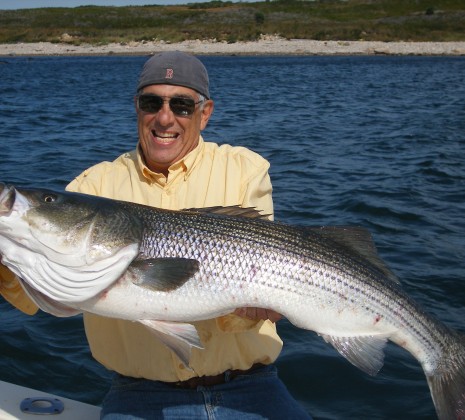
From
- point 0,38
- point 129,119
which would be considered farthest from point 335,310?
point 0,38

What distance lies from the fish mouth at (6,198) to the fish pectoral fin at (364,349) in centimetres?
176

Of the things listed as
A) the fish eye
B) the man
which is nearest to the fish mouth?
the fish eye

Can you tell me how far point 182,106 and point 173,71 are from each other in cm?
21

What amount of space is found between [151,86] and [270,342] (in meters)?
1.67

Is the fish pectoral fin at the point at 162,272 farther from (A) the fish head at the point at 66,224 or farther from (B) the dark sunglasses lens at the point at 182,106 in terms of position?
(B) the dark sunglasses lens at the point at 182,106

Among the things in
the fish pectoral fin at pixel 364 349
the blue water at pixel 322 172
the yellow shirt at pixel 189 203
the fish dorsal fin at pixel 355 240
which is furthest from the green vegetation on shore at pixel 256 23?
the fish pectoral fin at pixel 364 349

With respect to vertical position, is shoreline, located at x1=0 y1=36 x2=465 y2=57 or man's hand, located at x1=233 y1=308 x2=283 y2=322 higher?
man's hand, located at x1=233 y1=308 x2=283 y2=322

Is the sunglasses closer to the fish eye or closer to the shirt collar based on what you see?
the shirt collar

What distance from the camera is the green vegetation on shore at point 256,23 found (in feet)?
243

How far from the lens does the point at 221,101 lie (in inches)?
947

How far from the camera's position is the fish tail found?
11.4 feet

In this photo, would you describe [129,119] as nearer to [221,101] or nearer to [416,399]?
[221,101]

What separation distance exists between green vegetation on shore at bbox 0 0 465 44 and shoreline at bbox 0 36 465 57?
10.3 ft

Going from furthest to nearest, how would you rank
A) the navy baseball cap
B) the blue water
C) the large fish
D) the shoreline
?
the shoreline, the blue water, the navy baseball cap, the large fish
